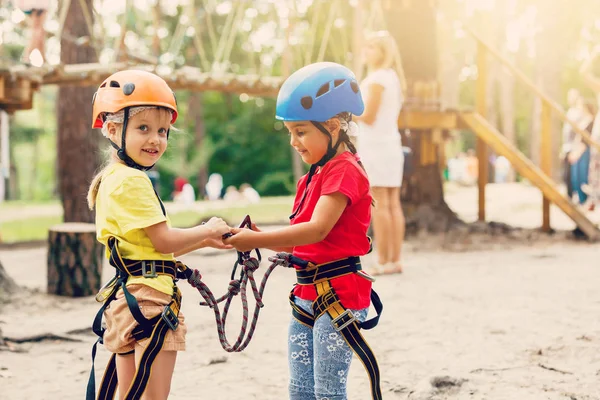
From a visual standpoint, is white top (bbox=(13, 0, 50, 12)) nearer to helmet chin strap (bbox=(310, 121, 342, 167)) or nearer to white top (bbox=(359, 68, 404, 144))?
white top (bbox=(359, 68, 404, 144))

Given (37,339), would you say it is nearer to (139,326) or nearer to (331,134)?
(139,326)

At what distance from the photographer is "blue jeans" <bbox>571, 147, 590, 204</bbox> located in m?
12.5

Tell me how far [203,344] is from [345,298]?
7.50 ft

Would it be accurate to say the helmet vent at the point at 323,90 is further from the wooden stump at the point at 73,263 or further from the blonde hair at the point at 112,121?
the wooden stump at the point at 73,263

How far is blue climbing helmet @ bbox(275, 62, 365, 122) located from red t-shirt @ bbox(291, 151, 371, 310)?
0.17 meters

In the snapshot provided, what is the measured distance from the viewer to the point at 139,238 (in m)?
2.68

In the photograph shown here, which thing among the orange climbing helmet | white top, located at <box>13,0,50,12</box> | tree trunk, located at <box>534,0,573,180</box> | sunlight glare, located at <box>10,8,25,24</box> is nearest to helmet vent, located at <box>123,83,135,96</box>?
the orange climbing helmet

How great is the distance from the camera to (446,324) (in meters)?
5.19

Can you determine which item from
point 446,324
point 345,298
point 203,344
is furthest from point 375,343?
point 345,298

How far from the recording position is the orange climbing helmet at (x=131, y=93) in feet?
8.92

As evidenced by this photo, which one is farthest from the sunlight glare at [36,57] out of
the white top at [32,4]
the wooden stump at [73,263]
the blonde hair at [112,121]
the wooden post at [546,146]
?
the blonde hair at [112,121]

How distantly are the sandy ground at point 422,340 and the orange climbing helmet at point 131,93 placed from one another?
1.67m

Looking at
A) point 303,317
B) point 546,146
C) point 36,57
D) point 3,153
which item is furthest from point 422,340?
point 3,153

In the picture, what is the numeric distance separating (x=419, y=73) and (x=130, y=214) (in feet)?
26.3
